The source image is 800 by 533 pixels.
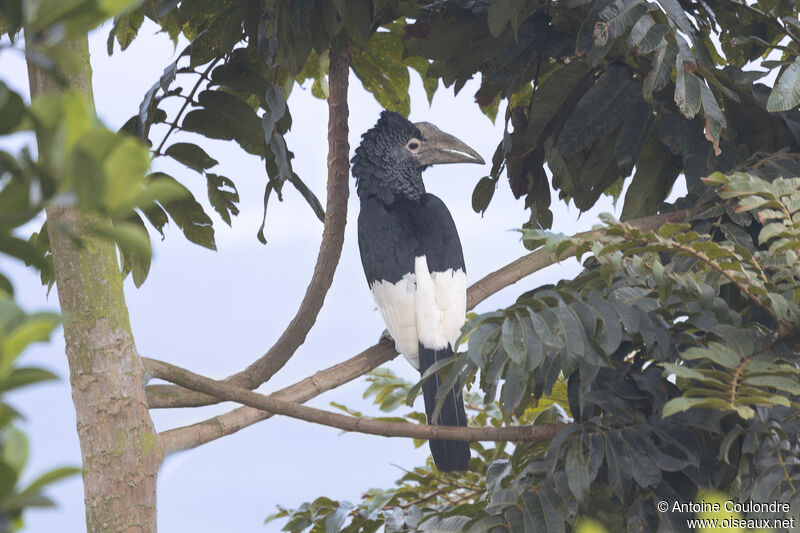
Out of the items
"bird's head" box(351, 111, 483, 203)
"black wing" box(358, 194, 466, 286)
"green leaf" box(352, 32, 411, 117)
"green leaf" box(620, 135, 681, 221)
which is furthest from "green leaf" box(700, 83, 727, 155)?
"green leaf" box(352, 32, 411, 117)

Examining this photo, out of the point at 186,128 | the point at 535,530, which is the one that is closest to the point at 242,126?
the point at 186,128

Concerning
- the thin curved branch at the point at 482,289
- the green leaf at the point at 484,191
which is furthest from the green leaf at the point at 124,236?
the green leaf at the point at 484,191

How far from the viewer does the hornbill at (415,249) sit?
6.75ft

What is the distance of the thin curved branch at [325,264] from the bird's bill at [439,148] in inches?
17.9

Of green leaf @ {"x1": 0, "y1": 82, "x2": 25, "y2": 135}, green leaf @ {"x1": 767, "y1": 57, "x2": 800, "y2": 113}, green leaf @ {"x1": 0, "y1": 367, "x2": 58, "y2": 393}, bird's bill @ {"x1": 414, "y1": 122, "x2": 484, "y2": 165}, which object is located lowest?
green leaf @ {"x1": 0, "y1": 367, "x2": 58, "y2": 393}

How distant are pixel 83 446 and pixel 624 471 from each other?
3.37 feet

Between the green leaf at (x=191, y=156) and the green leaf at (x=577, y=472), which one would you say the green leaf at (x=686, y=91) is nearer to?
the green leaf at (x=577, y=472)

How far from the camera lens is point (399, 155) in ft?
8.50

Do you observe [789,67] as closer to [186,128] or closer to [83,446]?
[186,128]

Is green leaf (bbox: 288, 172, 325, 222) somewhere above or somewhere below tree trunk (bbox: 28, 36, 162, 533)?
above

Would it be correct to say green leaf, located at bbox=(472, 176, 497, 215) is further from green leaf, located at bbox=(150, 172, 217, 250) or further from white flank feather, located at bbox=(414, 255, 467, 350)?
green leaf, located at bbox=(150, 172, 217, 250)

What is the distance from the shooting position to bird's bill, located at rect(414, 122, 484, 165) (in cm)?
265

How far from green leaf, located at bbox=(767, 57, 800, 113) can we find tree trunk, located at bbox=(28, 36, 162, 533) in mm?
1375

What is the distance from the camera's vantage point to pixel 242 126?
2.13m
